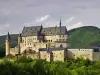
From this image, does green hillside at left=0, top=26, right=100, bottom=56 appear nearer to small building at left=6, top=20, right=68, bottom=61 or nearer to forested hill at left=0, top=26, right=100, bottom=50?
forested hill at left=0, top=26, right=100, bottom=50

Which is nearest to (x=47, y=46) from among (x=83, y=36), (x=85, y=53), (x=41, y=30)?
(x=41, y=30)

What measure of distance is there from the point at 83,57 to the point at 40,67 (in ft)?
110

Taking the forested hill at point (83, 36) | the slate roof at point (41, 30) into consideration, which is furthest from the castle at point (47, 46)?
the forested hill at point (83, 36)

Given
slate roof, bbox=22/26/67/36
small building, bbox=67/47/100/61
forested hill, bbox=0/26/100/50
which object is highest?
forested hill, bbox=0/26/100/50

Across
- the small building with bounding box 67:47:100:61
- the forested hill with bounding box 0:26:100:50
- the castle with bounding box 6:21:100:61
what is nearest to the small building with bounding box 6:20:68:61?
the castle with bounding box 6:21:100:61

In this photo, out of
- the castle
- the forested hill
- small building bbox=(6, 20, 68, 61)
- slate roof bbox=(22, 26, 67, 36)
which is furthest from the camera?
the forested hill

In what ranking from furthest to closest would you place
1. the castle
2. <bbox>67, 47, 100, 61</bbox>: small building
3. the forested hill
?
the forested hill
the castle
<bbox>67, 47, 100, 61</bbox>: small building

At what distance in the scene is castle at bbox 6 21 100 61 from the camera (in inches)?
3056

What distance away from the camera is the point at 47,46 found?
83.0m

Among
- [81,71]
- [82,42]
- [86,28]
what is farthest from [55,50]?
[86,28]

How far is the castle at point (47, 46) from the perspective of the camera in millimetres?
77625

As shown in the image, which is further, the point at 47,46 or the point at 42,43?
the point at 42,43

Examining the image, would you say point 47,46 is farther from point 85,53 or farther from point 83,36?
point 83,36

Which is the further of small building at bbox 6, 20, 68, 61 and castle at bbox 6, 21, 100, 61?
small building at bbox 6, 20, 68, 61
